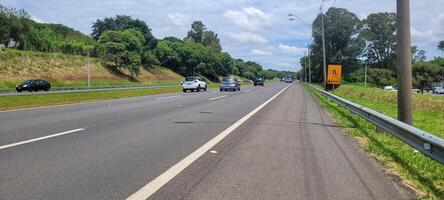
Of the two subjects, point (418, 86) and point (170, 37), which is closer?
point (418, 86)

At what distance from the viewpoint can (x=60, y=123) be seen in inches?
579

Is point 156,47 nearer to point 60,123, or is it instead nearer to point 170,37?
point 170,37

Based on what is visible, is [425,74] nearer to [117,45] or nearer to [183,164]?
[117,45]

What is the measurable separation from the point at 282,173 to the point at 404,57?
609 cm

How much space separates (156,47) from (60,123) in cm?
11085

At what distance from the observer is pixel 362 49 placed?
120312 millimetres

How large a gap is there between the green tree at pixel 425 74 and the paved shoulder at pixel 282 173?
4182 inches

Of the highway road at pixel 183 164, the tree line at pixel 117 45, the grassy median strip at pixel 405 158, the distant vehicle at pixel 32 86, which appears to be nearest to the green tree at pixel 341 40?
the tree line at pixel 117 45

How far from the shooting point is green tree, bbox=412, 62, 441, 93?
110231 millimetres

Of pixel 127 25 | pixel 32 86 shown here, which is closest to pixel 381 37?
pixel 127 25

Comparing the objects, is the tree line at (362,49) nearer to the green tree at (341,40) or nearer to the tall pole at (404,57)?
the green tree at (341,40)

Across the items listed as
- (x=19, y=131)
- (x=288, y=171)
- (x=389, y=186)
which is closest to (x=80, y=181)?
(x=288, y=171)

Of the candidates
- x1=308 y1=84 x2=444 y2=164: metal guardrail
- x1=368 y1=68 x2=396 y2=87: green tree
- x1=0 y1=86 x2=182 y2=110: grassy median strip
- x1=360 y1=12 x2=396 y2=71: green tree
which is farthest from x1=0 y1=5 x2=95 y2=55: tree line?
x1=308 y1=84 x2=444 y2=164: metal guardrail

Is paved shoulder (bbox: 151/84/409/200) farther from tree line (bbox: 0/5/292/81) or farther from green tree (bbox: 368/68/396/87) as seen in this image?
green tree (bbox: 368/68/396/87)
